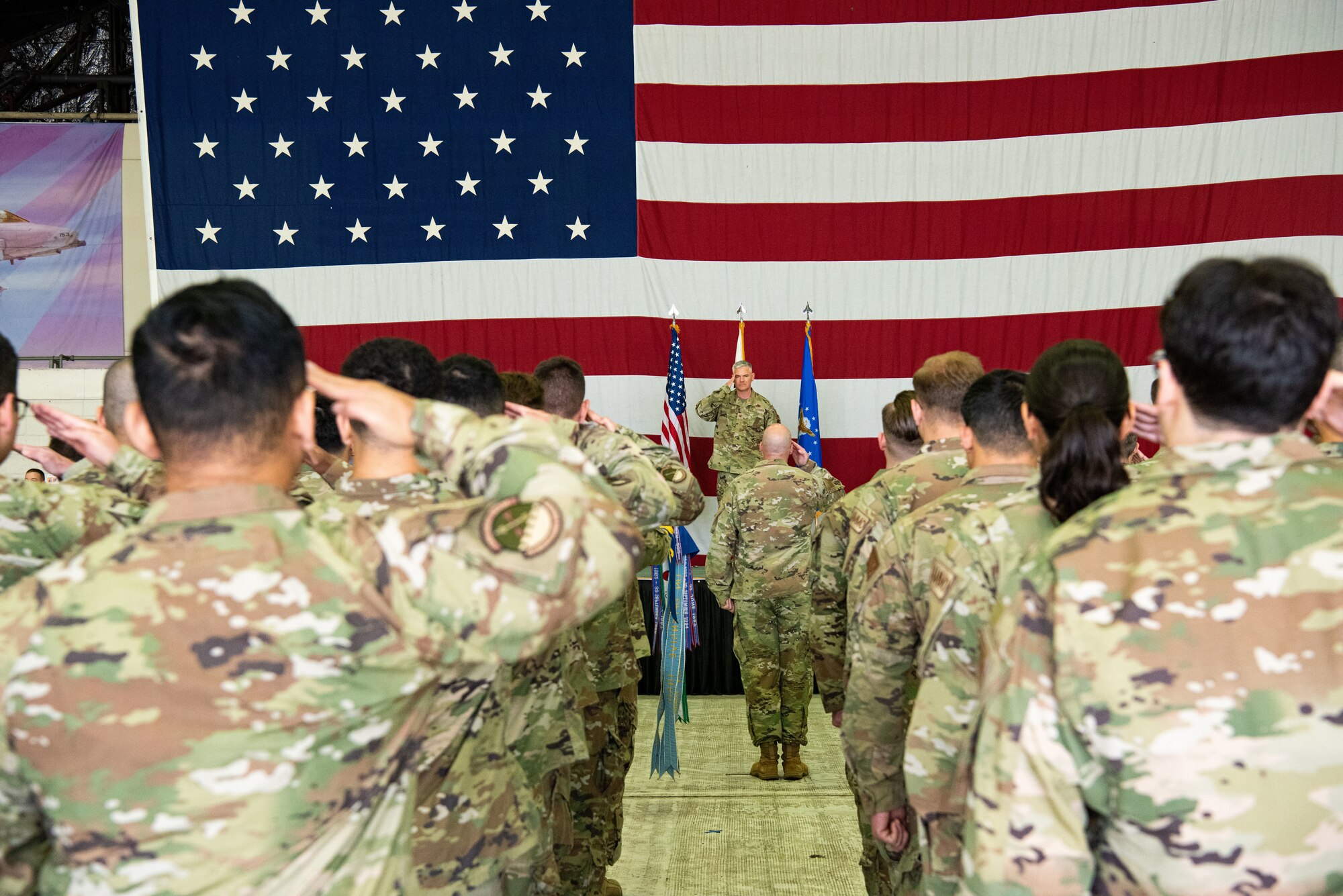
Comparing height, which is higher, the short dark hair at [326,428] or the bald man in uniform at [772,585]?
the short dark hair at [326,428]

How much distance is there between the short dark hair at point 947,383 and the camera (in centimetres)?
277

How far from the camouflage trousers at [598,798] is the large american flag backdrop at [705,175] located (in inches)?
123

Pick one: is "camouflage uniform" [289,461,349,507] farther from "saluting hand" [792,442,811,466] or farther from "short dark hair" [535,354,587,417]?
"saluting hand" [792,442,811,466]

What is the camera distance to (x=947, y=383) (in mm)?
2779

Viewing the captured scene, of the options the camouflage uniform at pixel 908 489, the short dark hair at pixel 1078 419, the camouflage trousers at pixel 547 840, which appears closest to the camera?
the short dark hair at pixel 1078 419

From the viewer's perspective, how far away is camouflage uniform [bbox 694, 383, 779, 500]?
6090 millimetres

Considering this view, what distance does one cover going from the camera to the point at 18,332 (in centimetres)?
806

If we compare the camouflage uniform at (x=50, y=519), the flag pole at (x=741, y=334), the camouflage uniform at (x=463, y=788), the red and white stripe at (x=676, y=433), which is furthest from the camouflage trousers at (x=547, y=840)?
the flag pole at (x=741, y=334)

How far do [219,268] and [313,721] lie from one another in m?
6.20

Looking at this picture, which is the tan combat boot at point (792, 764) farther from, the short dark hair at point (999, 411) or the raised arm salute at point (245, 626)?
the raised arm salute at point (245, 626)

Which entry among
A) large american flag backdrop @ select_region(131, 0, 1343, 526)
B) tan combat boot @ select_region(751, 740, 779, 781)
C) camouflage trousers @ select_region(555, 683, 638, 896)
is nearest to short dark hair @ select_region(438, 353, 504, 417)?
camouflage trousers @ select_region(555, 683, 638, 896)

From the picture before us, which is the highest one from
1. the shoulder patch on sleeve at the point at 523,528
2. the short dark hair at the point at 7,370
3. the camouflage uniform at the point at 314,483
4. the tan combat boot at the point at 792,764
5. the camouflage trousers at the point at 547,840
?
the short dark hair at the point at 7,370

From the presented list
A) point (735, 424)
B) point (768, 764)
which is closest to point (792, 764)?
point (768, 764)

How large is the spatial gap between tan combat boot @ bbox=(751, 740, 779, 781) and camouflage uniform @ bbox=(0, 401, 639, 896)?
4070 mm
